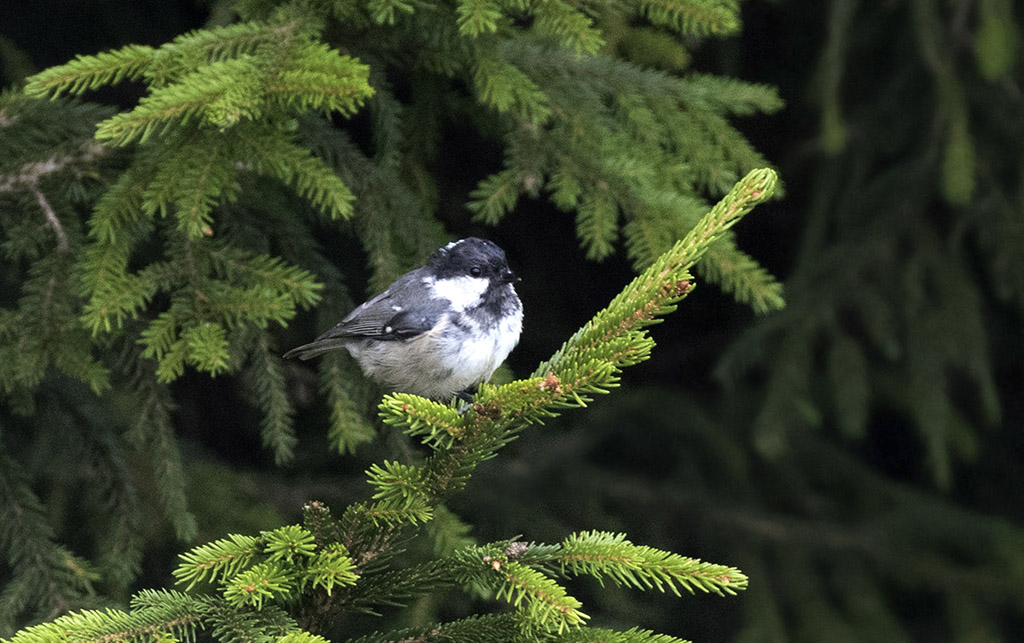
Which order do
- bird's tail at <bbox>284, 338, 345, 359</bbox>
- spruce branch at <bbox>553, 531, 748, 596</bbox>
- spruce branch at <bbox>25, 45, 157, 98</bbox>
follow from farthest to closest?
bird's tail at <bbox>284, 338, 345, 359</bbox> < spruce branch at <bbox>25, 45, 157, 98</bbox> < spruce branch at <bbox>553, 531, 748, 596</bbox>

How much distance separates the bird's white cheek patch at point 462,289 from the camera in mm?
2779

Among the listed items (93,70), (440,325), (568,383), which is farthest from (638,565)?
(93,70)

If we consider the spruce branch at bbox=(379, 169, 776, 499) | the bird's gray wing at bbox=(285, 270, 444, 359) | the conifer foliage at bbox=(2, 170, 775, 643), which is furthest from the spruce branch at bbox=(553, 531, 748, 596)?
the bird's gray wing at bbox=(285, 270, 444, 359)

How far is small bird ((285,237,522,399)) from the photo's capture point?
2732 mm

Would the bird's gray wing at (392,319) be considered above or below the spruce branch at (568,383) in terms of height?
below

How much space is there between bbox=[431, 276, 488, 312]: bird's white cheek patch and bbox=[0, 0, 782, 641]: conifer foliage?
0.12m

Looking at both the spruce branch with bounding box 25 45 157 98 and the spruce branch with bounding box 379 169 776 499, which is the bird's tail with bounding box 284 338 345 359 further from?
the spruce branch with bounding box 379 169 776 499

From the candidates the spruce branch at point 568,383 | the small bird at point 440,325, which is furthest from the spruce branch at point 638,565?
the small bird at point 440,325

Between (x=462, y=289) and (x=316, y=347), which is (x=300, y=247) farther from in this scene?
(x=462, y=289)

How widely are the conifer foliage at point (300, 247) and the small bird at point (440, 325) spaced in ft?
0.27

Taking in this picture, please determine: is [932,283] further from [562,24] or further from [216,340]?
[216,340]

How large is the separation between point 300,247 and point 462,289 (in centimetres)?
49

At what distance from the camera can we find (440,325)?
2801mm

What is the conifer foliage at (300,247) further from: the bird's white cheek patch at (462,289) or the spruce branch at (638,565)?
the bird's white cheek patch at (462,289)
